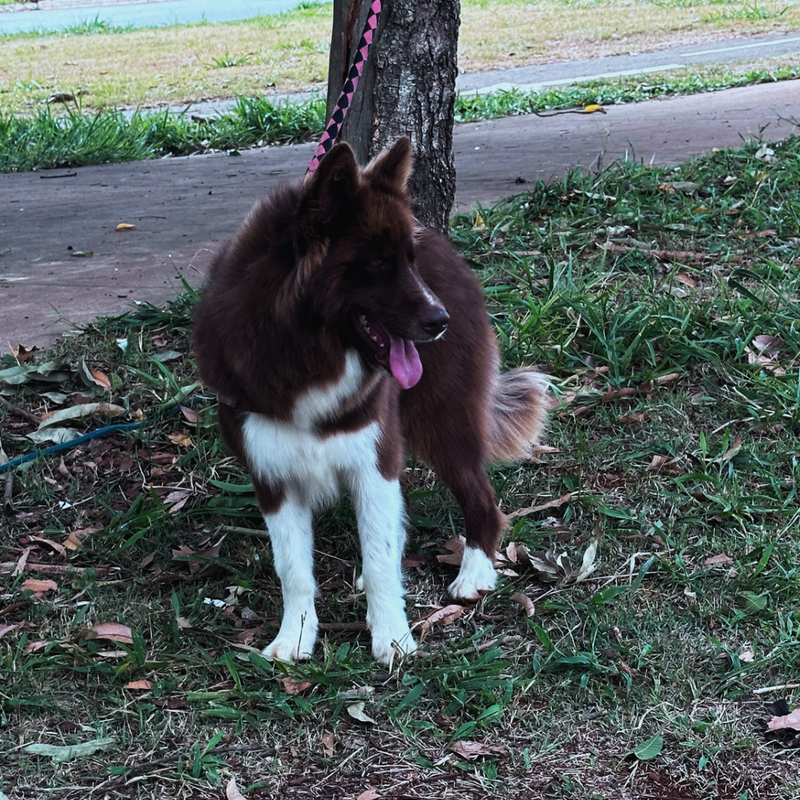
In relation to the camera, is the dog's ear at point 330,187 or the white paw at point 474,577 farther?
the white paw at point 474,577

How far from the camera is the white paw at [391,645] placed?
2.88 m

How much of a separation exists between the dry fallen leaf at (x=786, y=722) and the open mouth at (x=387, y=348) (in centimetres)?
135

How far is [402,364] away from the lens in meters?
2.68

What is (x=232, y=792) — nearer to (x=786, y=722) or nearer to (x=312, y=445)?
(x=312, y=445)

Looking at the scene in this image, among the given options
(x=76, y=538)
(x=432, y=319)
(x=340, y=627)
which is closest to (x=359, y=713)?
(x=340, y=627)

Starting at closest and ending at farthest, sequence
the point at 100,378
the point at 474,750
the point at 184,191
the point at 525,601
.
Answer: the point at 474,750, the point at 525,601, the point at 100,378, the point at 184,191

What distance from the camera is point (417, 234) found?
3100mm

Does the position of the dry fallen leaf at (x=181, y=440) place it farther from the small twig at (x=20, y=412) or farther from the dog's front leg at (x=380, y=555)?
the dog's front leg at (x=380, y=555)

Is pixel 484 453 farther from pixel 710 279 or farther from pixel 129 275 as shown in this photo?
pixel 129 275

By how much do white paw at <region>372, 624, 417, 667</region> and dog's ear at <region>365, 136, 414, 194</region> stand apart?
1.34m

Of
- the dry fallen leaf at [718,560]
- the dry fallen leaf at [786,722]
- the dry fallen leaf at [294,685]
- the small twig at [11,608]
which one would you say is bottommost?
the dry fallen leaf at [786,722]

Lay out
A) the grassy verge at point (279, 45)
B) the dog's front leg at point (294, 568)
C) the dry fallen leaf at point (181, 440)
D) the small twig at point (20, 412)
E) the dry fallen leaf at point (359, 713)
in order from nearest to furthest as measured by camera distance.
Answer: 1. the dry fallen leaf at point (359, 713)
2. the dog's front leg at point (294, 568)
3. the dry fallen leaf at point (181, 440)
4. the small twig at point (20, 412)
5. the grassy verge at point (279, 45)

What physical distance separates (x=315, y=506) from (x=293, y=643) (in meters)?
0.44

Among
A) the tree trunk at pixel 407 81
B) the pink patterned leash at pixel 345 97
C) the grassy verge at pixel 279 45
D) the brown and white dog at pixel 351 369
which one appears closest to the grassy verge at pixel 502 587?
the brown and white dog at pixel 351 369
